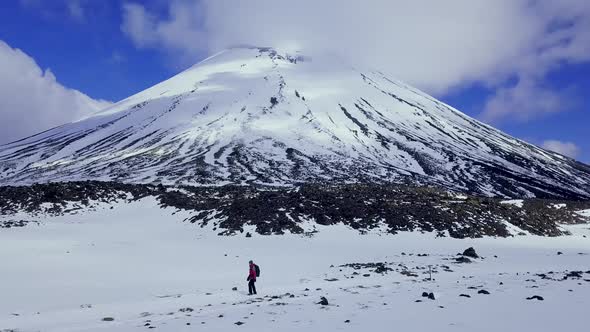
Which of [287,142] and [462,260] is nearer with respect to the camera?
[462,260]

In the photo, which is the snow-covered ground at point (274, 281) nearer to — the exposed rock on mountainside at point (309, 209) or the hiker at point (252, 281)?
the hiker at point (252, 281)

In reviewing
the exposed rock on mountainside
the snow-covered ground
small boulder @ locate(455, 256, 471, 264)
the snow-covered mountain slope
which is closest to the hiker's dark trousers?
the snow-covered ground

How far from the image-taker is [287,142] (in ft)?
395

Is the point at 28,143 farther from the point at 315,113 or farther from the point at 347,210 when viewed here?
the point at 347,210

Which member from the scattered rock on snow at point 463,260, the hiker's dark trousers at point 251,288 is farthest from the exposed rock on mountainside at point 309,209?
the hiker's dark trousers at point 251,288

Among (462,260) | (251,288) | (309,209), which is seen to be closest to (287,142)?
(309,209)

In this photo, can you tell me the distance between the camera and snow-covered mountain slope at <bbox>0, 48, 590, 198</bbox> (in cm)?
9694

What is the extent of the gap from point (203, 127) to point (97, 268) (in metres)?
112

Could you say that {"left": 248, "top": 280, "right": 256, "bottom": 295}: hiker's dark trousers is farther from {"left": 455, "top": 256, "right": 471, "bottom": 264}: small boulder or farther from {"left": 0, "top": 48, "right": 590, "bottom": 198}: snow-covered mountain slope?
{"left": 0, "top": 48, "right": 590, "bottom": 198}: snow-covered mountain slope

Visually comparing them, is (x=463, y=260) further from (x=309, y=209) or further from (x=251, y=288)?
(x=309, y=209)

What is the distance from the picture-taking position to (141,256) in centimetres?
2672

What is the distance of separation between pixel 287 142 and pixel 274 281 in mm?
99001

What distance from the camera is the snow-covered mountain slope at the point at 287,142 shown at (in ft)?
318

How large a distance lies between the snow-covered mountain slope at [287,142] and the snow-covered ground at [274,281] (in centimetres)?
4905
